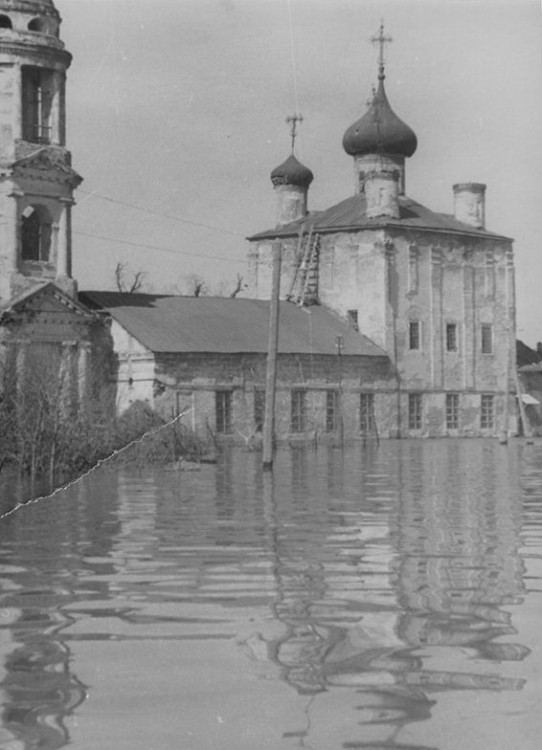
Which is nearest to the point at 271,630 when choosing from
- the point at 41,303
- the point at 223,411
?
the point at 41,303

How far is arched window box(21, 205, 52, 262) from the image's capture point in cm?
4434

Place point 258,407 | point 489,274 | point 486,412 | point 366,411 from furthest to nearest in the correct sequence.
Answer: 1. point 489,274
2. point 486,412
3. point 366,411
4. point 258,407

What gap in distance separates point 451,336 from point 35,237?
762 inches

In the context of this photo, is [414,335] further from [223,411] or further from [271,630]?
[271,630]

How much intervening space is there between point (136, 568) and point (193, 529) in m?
3.96

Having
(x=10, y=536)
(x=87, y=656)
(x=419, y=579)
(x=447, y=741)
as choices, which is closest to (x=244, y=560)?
(x=419, y=579)

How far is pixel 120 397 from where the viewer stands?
46219mm

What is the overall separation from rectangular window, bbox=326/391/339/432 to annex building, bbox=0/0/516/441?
2.3 inches

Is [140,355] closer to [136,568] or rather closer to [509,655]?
[136,568]

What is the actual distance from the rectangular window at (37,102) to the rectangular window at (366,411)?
15841 millimetres

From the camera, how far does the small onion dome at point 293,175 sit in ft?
205

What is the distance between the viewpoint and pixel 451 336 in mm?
57938

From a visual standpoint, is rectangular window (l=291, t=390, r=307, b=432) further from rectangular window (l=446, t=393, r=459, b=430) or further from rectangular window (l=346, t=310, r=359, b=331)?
rectangular window (l=446, t=393, r=459, b=430)

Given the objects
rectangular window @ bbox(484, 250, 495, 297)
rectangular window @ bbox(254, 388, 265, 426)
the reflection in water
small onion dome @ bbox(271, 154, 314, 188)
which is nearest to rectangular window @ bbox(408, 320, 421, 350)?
rectangular window @ bbox(484, 250, 495, 297)
